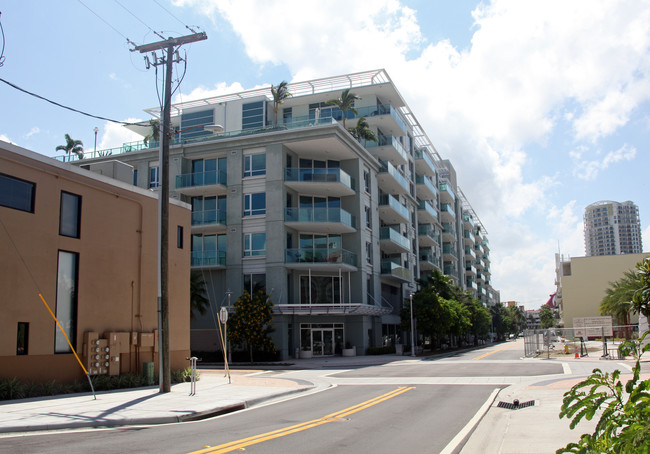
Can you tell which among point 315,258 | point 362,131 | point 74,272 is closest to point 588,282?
point 362,131

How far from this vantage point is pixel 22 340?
55.4ft

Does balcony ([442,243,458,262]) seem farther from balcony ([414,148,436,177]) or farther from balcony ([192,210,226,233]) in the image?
balcony ([192,210,226,233])

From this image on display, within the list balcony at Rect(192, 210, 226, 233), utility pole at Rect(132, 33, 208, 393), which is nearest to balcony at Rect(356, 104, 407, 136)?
balcony at Rect(192, 210, 226, 233)

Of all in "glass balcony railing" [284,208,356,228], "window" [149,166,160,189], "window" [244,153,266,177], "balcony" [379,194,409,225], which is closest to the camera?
→ "glass balcony railing" [284,208,356,228]

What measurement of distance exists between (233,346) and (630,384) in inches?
1539

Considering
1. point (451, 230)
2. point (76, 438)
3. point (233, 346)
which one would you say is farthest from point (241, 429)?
point (451, 230)

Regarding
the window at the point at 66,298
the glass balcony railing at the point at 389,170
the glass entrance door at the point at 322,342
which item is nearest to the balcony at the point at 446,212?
the glass balcony railing at the point at 389,170

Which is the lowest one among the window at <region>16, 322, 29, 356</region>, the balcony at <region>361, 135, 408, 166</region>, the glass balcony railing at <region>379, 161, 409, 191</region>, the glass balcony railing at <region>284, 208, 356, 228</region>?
the window at <region>16, 322, 29, 356</region>

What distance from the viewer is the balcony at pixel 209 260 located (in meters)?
43.2

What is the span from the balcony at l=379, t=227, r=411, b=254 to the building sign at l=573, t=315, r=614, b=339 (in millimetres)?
18280

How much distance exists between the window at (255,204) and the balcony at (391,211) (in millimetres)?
13728

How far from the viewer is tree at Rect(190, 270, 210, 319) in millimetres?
41188

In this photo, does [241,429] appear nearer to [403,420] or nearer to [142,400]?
[403,420]

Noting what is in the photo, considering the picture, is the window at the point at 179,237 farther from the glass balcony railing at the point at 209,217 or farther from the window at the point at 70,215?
the glass balcony railing at the point at 209,217
